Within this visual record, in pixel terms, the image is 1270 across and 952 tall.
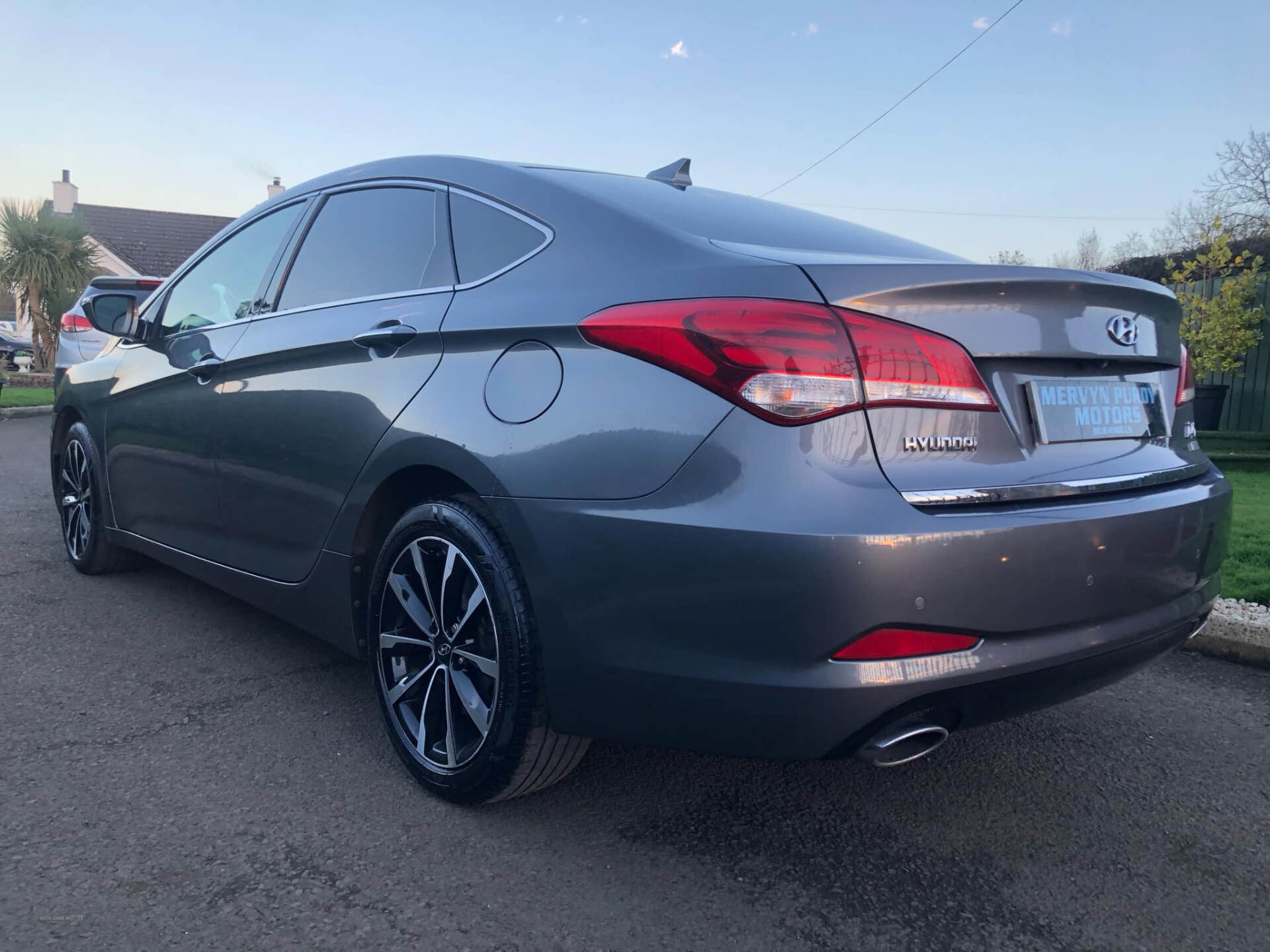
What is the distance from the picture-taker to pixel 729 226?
2.40 metres

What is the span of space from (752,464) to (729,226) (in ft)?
2.60

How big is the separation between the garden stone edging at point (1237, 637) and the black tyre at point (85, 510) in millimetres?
4490

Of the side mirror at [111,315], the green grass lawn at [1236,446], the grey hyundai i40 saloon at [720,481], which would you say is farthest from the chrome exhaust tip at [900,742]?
the green grass lawn at [1236,446]

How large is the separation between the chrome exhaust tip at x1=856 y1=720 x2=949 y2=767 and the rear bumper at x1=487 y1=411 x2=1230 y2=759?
38mm

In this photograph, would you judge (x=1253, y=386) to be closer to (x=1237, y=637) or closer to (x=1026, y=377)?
(x=1237, y=637)

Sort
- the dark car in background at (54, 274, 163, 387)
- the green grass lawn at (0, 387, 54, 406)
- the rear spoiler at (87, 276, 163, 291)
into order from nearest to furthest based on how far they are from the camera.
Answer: the dark car in background at (54, 274, 163, 387)
the rear spoiler at (87, 276, 163, 291)
the green grass lawn at (0, 387, 54, 406)

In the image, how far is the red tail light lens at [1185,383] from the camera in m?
2.49

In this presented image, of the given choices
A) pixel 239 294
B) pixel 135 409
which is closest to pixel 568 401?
pixel 239 294

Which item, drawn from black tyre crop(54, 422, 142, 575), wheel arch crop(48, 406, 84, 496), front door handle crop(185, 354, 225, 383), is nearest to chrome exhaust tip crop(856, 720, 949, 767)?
front door handle crop(185, 354, 225, 383)

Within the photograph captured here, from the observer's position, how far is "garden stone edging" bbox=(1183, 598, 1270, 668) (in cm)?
368

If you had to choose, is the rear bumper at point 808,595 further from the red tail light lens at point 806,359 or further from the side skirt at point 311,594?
the side skirt at point 311,594

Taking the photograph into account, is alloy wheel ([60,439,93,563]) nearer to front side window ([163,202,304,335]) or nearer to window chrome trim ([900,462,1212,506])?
front side window ([163,202,304,335])

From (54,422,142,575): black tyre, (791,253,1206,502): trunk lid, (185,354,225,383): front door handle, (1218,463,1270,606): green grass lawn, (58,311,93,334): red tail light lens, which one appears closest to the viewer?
(791,253,1206,502): trunk lid

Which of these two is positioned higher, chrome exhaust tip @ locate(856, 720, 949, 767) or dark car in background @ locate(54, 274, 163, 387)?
dark car in background @ locate(54, 274, 163, 387)
